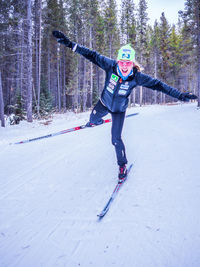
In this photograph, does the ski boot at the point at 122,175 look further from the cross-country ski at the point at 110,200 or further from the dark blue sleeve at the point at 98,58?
the dark blue sleeve at the point at 98,58

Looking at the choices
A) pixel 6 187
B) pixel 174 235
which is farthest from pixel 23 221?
pixel 174 235

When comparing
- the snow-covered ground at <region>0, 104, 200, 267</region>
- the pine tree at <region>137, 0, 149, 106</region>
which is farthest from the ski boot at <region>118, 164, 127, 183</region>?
the pine tree at <region>137, 0, 149, 106</region>

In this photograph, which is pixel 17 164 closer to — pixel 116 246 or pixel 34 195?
pixel 34 195

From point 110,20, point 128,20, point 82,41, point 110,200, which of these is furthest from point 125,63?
point 128,20

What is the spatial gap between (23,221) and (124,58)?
322 centimetres

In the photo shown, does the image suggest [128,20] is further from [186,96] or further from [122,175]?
[122,175]

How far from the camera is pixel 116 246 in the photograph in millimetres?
1897

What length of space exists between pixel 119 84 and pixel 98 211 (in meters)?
2.36

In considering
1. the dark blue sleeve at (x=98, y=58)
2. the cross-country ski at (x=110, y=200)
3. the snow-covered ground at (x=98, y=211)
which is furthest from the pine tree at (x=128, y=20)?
the cross-country ski at (x=110, y=200)

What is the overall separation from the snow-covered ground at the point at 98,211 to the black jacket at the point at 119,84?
1629mm

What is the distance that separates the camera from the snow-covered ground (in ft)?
5.87

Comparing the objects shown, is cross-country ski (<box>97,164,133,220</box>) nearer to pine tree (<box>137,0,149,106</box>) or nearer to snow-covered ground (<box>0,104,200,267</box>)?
snow-covered ground (<box>0,104,200,267</box>)

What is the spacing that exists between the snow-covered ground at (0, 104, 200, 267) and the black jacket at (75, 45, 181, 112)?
64.1 inches

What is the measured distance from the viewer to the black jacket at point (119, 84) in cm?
334
